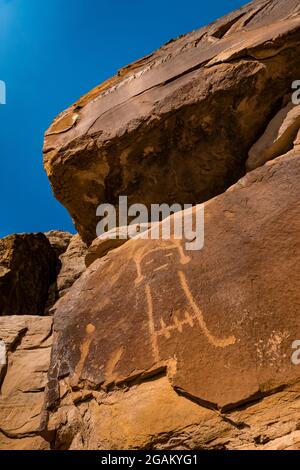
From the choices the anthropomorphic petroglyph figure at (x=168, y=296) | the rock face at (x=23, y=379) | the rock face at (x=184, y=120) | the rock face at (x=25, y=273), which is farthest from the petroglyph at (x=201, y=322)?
the rock face at (x=25, y=273)

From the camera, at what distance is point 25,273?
6281 millimetres

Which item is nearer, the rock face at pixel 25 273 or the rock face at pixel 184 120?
the rock face at pixel 184 120

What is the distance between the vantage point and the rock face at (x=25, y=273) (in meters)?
5.79

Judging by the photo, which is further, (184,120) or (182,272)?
(184,120)

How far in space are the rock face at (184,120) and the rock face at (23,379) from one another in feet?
4.71

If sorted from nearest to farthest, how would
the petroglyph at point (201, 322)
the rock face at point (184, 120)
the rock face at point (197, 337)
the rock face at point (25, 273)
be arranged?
the rock face at point (197, 337), the petroglyph at point (201, 322), the rock face at point (184, 120), the rock face at point (25, 273)

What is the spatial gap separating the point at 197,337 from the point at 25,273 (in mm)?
4361

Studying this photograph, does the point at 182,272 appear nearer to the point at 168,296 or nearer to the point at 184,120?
the point at 168,296

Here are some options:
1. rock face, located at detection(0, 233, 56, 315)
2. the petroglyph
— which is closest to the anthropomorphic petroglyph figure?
the petroglyph

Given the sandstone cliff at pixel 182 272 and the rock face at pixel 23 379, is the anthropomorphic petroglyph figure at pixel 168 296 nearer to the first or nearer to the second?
the sandstone cliff at pixel 182 272

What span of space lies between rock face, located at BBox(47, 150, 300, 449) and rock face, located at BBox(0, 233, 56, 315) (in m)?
2.64

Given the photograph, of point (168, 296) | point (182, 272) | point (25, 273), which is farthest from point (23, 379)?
point (25, 273)

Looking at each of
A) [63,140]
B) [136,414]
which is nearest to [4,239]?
[63,140]

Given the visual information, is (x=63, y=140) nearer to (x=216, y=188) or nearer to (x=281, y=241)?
(x=216, y=188)
